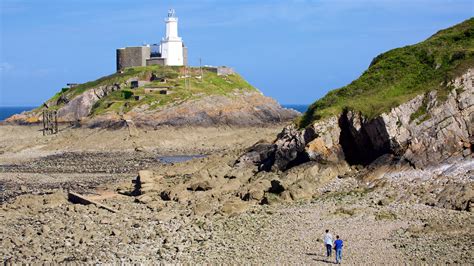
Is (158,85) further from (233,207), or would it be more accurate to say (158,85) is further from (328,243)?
(328,243)


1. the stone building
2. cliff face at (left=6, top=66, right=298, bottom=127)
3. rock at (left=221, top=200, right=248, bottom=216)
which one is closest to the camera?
rock at (left=221, top=200, right=248, bottom=216)

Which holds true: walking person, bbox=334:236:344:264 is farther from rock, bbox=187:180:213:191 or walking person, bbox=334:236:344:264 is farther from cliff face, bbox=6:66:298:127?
cliff face, bbox=6:66:298:127

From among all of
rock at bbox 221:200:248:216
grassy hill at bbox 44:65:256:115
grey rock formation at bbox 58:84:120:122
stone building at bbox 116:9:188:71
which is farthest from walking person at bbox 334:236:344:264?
stone building at bbox 116:9:188:71

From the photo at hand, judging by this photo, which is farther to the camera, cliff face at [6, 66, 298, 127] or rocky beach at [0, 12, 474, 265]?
cliff face at [6, 66, 298, 127]

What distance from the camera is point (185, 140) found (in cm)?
8306

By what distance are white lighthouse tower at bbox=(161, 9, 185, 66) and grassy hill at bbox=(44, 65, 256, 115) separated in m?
3.93

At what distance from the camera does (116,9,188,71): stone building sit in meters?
113

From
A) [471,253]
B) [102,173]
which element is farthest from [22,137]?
[471,253]

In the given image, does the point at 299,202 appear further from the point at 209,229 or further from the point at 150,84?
the point at 150,84

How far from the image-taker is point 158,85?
98562mm

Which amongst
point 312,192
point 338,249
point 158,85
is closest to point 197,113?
point 158,85

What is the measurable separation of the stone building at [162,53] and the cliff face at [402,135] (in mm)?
68587

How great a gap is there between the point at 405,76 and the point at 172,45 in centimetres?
6905

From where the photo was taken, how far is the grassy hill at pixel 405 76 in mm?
43531
